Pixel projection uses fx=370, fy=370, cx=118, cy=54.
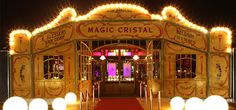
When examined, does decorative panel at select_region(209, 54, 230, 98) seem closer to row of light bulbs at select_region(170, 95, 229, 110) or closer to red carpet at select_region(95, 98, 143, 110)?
red carpet at select_region(95, 98, 143, 110)

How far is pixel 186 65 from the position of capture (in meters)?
14.4

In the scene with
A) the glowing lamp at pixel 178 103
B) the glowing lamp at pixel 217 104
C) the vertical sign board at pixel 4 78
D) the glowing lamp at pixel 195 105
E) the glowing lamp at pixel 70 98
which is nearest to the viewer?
the glowing lamp at pixel 217 104

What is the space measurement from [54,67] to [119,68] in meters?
5.65

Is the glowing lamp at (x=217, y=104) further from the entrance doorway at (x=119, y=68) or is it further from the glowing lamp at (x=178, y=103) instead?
the entrance doorway at (x=119, y=68)

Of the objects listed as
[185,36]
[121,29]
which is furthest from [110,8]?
[185,36]

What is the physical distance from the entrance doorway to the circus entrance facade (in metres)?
4.09

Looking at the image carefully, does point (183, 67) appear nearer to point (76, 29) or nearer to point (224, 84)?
point (224, 84)

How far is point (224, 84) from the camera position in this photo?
1391 cm

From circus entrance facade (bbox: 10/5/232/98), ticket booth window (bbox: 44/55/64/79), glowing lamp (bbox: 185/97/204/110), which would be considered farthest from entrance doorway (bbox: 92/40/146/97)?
glowing lamp (bbox: 185/97/204/110)

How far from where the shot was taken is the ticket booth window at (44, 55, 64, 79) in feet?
47.7

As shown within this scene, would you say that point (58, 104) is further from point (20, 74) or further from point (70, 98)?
point (20, 74)

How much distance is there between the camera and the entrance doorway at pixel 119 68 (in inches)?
747

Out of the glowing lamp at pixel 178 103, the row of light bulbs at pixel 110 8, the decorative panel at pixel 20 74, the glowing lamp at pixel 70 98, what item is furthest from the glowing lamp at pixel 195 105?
the decorative panel at pixel 20 74

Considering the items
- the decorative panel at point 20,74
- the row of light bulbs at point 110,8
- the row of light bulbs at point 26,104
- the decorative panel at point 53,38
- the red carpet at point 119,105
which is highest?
the row of light bulbs at point 110,8
